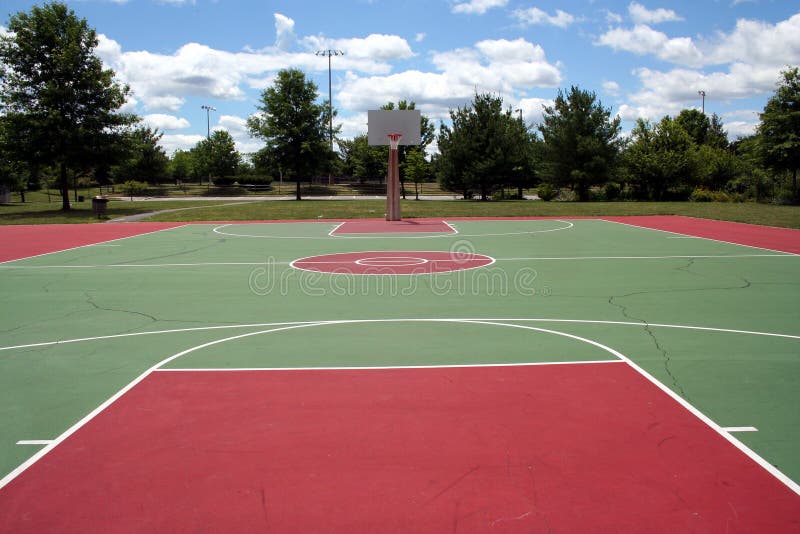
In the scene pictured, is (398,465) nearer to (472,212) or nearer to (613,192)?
(472,212)

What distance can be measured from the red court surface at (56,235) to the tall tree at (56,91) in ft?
24.1

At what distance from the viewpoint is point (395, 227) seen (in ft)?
86.6

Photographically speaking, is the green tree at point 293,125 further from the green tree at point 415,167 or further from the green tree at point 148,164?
the green tree at point 148,164

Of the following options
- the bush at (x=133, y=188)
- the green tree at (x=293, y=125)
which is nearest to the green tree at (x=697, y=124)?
the green tree at (x=293, y=125)

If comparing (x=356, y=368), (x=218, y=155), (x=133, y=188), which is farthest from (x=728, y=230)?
(x=218, y=155)

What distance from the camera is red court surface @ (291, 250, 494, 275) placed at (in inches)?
569

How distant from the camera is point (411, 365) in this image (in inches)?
280

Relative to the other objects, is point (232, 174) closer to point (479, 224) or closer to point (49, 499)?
point (479, 224)

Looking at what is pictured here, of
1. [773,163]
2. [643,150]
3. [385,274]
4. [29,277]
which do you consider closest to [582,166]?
[643,150]

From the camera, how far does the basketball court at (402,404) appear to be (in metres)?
4.12

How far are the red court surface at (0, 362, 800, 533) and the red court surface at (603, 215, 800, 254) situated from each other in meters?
15.1

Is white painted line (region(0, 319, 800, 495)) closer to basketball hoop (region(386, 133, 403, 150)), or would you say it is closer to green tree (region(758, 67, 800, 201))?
basketball hoop (region(386, 133, 403, 150))

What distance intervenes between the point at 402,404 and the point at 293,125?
49130 millimetres

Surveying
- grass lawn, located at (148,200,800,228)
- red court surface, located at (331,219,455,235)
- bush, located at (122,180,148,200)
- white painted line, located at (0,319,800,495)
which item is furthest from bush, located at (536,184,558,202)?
white painted line, located at (0,319,800,495)
